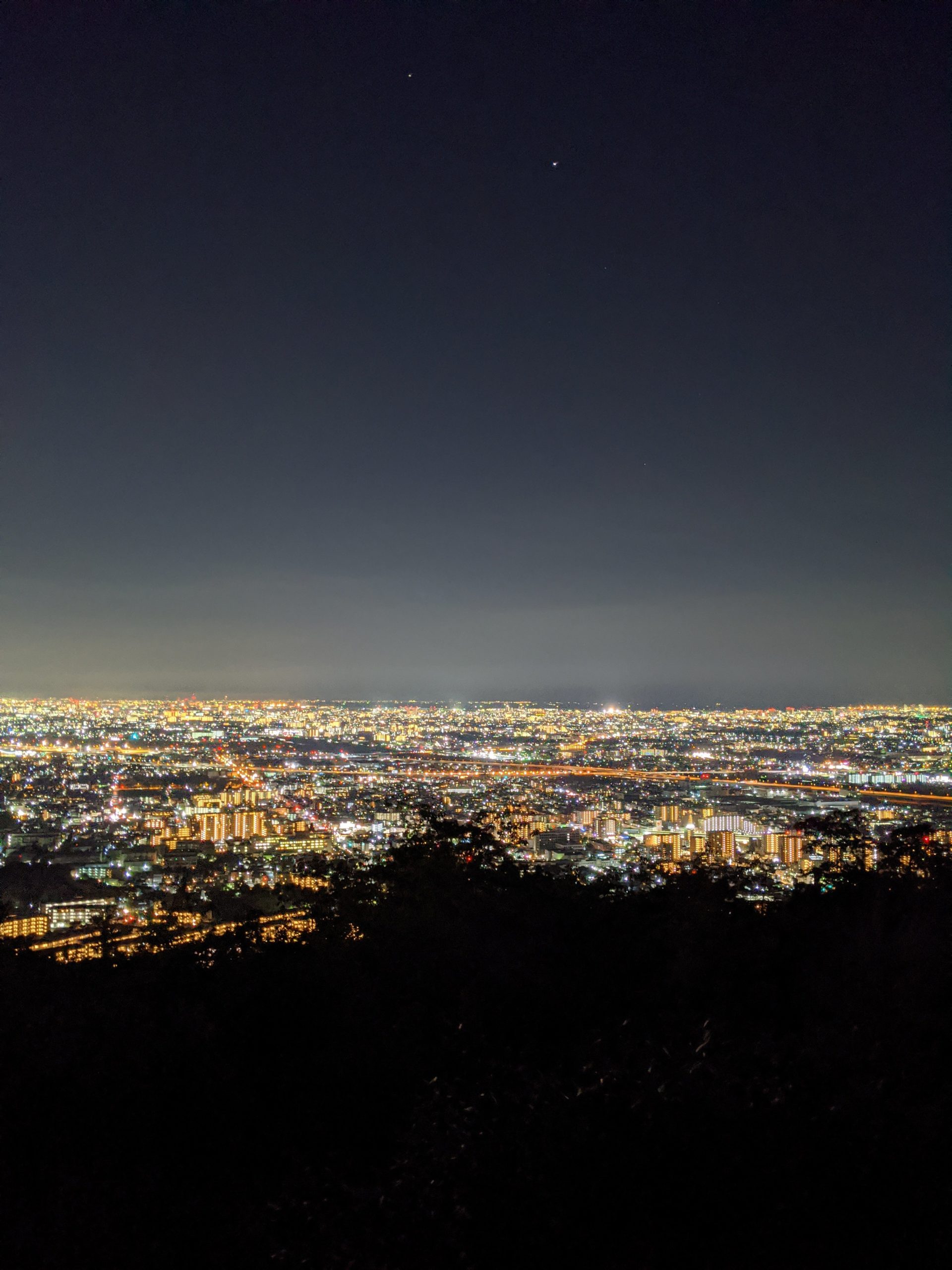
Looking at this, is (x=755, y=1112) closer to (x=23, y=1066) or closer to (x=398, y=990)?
(x=398, y=990)

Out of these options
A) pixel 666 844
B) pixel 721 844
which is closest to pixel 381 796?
pixel 666 844

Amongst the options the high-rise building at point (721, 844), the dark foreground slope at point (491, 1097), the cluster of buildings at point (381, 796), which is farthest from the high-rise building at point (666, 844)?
the dark foreground slope at point (491, 1097)

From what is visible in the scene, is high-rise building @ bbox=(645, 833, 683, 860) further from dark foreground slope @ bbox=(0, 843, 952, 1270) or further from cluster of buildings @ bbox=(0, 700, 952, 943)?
dark foreground slope @ bbox=(0, 843, 952, 1270)

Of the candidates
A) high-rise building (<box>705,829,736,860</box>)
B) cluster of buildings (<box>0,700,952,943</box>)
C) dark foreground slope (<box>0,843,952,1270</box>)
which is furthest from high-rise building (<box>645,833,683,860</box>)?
dark foreground slope (<box>0,843,952,1270</box>)

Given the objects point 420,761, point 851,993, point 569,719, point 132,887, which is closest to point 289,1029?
point 851,993

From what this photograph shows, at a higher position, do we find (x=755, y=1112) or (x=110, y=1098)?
(x=755, y=1112)
